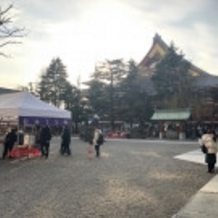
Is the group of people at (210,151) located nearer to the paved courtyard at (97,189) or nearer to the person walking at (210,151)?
the person walking at (210,151)

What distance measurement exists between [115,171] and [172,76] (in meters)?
31.8

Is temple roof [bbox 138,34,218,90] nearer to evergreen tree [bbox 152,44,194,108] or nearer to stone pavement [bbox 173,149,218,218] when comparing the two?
evergreen tree [bbox 152,44,194,108]

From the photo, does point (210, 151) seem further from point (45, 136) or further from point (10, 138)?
point (10, 138)

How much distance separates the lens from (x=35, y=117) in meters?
20.0

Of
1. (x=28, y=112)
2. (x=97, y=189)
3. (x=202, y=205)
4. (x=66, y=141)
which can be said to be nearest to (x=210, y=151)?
(x=97, y=189)

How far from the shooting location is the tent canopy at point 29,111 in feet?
63.2

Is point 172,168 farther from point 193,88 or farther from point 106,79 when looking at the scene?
point 106,79

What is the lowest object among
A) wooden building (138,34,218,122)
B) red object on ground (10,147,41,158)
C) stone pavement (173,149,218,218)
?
stone pavement (173,149,218,218)

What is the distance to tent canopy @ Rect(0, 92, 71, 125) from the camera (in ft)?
63.2

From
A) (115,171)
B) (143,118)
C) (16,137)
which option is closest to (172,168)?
(115,171)

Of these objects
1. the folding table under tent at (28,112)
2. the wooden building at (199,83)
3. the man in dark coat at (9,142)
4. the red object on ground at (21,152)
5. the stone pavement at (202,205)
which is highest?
the wooden building at (199,83)

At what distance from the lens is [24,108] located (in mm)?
19266

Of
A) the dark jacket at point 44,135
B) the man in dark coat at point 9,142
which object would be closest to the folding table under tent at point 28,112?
the dark jacket at point 44,135

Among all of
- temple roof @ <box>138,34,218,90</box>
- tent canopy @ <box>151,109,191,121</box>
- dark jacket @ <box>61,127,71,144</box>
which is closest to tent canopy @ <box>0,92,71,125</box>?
dark jacket @ <box>61,127,71,144</box>
